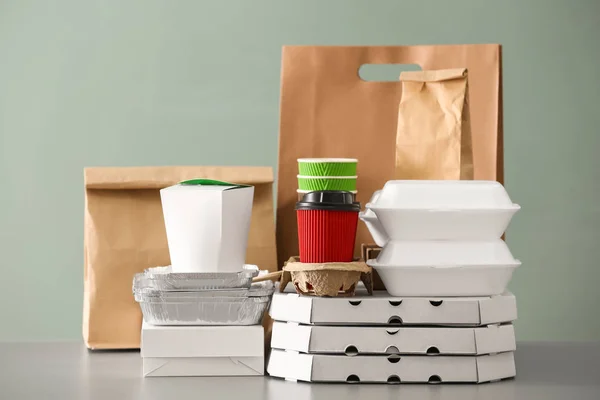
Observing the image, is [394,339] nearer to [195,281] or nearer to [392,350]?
[392,350]

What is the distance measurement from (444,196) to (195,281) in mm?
320

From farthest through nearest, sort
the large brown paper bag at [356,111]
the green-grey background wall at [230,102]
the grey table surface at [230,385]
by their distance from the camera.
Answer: the green-grey background wall at [230,102]
the large brown paper bag at [356,111]
the grey table surface at [230,385]

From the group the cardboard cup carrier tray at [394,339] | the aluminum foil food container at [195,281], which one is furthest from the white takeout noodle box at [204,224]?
the cardboard cup carrier tray at [394,339]

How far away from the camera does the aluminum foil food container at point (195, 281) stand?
1.03 meters

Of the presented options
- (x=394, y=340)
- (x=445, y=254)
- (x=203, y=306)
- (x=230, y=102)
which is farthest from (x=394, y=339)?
(x=230, y=102)

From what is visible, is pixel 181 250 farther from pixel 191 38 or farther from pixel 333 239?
pixel 191 38

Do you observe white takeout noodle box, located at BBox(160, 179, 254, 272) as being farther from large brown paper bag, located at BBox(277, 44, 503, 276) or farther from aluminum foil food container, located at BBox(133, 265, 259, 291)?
large brown paper bag, located at BBox(277, 44, 503, 276)

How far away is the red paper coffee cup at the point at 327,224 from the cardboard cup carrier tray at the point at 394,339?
55 millimetres

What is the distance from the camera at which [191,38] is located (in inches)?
89.5

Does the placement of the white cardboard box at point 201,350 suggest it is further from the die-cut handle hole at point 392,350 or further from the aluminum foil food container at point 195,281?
the die-cut handle hole at point 392,350

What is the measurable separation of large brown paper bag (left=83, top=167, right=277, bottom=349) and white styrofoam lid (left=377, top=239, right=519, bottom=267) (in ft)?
1.00

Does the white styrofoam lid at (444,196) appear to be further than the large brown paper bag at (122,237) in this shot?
No

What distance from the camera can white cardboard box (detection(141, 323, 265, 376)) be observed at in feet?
3.37

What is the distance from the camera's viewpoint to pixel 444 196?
996 mm
